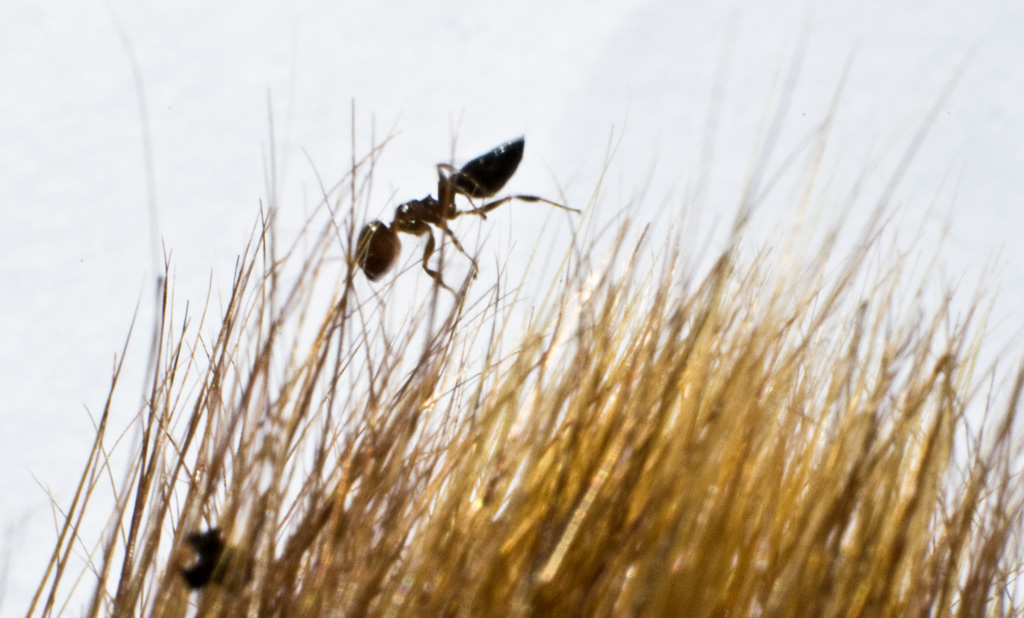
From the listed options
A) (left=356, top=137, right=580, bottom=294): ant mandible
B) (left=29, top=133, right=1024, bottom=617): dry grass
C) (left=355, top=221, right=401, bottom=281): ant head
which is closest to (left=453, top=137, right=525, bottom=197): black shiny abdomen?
(left=356, top=137, right=580, bottom=294): ant mandible

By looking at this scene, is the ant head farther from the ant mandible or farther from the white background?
the white background

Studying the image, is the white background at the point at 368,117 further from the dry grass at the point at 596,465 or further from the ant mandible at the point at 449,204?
the dry grass at the point at 596,465

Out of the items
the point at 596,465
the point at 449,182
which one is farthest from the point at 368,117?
the point at 596,465

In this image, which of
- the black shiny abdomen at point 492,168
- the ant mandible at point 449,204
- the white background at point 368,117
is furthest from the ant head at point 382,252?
the white background at point 368,117

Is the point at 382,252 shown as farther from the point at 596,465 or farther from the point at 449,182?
the point at 596,465

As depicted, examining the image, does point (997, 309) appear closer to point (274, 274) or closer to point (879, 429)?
point (879, 429)

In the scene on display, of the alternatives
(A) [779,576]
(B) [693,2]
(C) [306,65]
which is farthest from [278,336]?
(B) [693,2]
